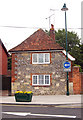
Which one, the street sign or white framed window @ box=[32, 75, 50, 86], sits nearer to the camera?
the street sign

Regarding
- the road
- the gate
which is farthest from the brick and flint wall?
the road

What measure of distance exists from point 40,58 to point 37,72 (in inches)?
62.8

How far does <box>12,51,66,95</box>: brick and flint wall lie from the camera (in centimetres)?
2486

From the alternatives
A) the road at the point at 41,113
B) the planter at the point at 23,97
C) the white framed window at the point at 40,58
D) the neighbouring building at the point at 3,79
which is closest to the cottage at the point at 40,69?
the white framed window at the point at 40,58

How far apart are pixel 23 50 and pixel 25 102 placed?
9.00 m

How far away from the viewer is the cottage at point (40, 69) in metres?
24.9

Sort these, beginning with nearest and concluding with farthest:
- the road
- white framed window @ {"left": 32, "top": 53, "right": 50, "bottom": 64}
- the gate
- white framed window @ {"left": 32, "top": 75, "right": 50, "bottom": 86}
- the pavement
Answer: the road, the pavement, white framed window @ {"left": 32, "top": 75, "right": 50, "bottom": 86}, white framed window @ {"left": 32, "top": 53, "right": 50, "bottom": 64}, the gate

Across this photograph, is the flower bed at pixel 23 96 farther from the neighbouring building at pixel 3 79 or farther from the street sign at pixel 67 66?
the neighbouring building at pixel 3 79

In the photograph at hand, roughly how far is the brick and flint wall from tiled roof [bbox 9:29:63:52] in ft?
2.27

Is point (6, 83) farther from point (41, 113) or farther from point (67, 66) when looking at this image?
point (41, 113)

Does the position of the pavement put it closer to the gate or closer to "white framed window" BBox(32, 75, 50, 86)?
"white framed window" BBox(32, 75, 50, 86)

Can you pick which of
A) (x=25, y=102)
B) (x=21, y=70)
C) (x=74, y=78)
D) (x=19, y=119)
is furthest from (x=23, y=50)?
(x=19, y=119)

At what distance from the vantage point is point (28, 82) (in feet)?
82.4

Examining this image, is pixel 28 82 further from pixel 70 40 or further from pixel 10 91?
pixel 70 40
